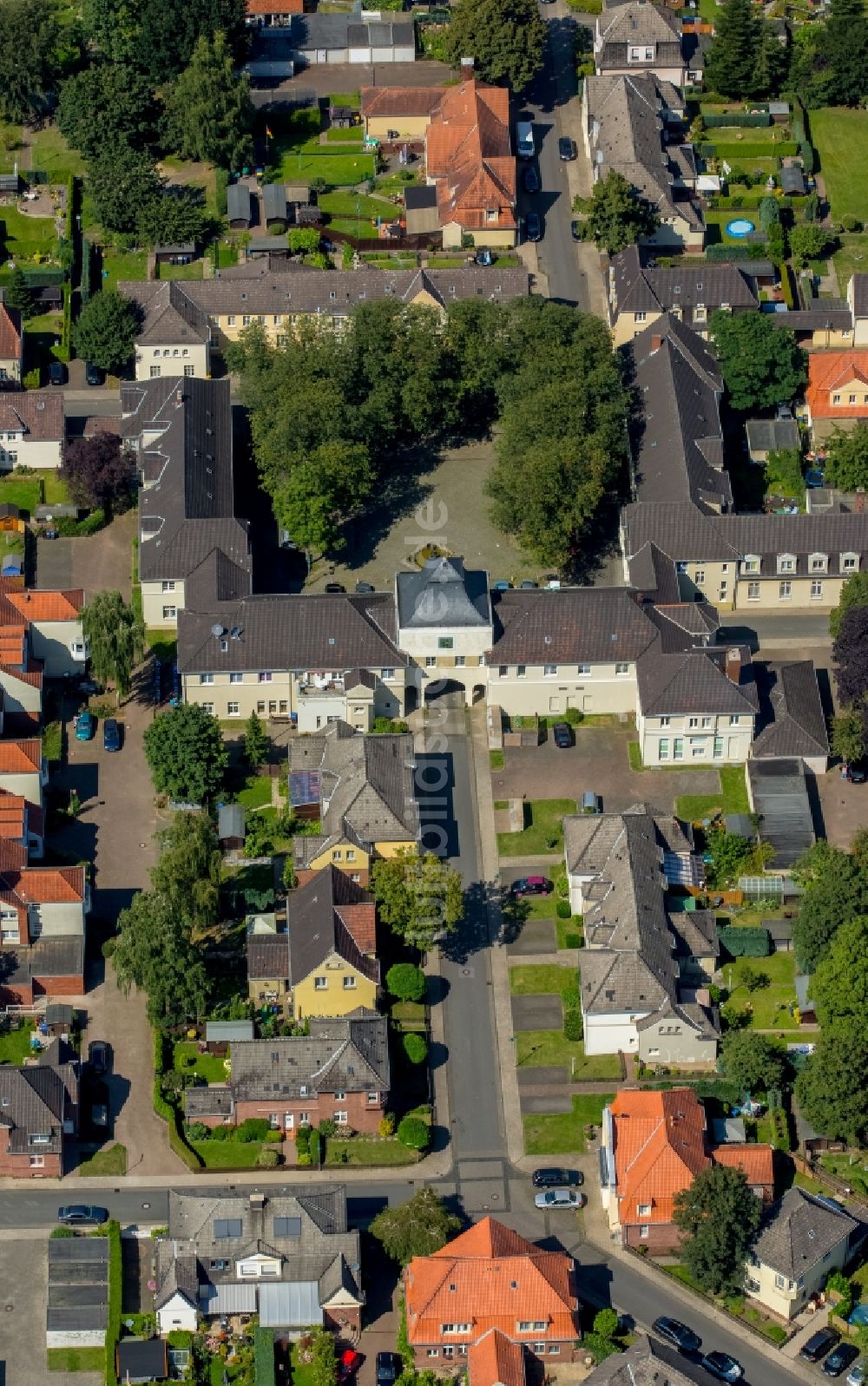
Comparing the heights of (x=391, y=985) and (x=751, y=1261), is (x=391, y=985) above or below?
above

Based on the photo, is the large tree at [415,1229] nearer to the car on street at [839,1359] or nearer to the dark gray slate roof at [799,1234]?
A: the dark gray slate roof at [799,1234]

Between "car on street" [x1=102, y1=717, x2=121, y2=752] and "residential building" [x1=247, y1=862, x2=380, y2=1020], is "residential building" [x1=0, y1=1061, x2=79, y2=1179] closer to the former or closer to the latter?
"residential building" [x1=247, y1=862, x2=380, y2=1020]

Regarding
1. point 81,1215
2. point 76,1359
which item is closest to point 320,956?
point 81,1215

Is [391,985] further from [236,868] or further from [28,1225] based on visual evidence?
[28,1225]

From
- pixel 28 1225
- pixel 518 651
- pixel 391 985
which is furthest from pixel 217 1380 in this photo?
pixel 518 651

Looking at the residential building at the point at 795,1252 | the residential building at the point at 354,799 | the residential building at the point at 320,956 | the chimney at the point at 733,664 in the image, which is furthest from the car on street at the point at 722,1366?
the chimney at the point at 733,664

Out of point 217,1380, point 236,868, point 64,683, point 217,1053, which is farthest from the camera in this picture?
point 64,683

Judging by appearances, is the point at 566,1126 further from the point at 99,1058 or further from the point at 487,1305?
the point at 99,1058
